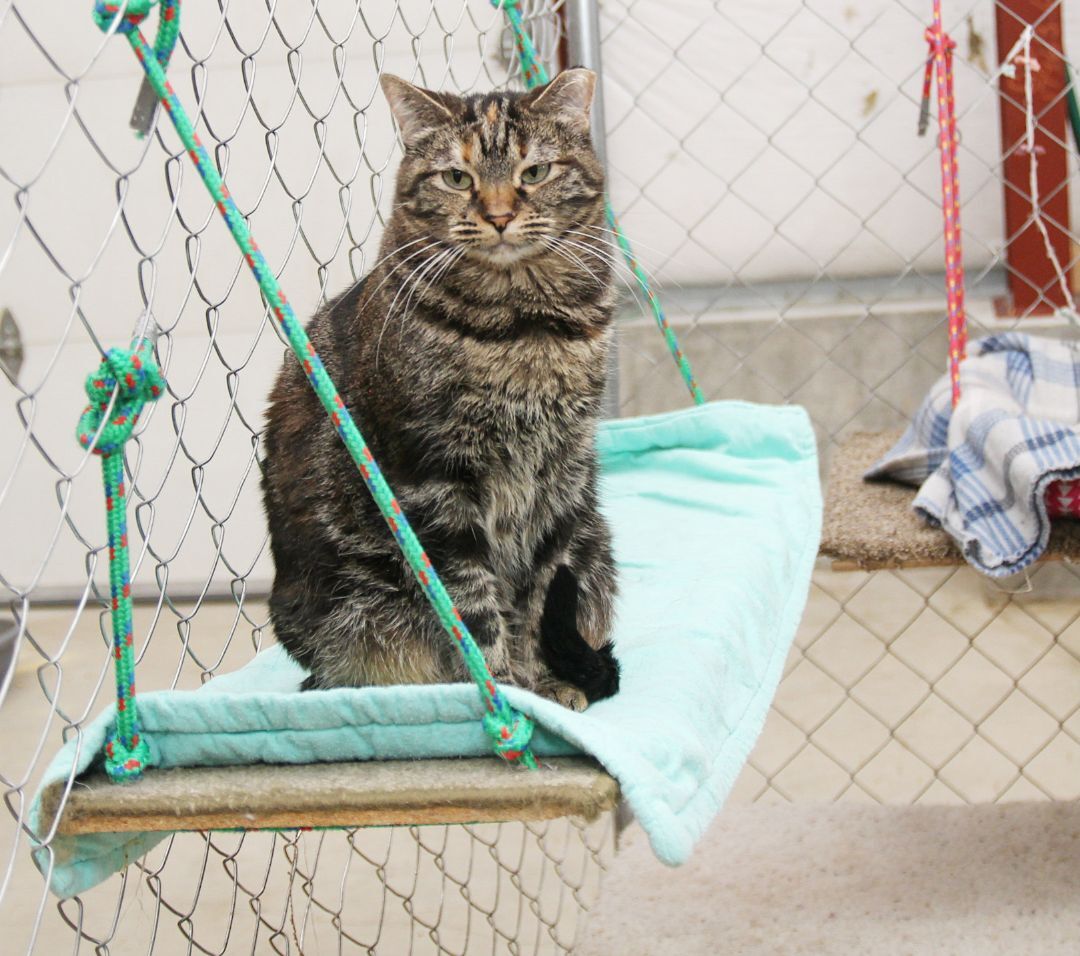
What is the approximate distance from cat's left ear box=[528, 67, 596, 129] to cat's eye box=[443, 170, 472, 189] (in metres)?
0.11

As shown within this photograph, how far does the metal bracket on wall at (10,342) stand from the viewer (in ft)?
6.74

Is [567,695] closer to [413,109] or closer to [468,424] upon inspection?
[468,424]

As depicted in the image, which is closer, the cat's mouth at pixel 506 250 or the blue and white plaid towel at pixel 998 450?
the cat's mouth at pixel 506 250

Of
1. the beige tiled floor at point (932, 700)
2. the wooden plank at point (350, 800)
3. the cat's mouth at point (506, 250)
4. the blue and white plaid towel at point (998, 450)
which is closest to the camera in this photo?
the wooden plank at point (350, 800)

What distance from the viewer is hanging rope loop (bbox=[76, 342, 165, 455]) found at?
2.68ft

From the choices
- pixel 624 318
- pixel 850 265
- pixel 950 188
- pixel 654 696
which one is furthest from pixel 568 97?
pixel 850 265

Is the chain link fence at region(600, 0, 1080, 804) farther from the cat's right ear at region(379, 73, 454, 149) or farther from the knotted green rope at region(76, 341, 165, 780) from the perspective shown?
the knotted green rope at region(76, 341, 165, 780)

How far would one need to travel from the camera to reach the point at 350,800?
0.86 meters

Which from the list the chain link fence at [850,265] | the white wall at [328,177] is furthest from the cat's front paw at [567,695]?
the chain link fence at [850,265]

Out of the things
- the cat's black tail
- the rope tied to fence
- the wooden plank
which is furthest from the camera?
the rope tied to fence

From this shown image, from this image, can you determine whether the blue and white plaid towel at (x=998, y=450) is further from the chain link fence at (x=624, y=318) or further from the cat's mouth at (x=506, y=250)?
the cat's mouth at (x=506, y=250)

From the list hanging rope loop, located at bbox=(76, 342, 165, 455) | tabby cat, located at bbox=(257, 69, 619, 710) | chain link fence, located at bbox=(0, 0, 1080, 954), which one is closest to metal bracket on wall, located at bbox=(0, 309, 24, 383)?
chain link fence, located at bbox=(0, 0, 1080, 954)

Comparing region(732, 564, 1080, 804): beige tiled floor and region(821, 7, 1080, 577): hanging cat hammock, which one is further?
region(732, 564, 1080, 804): beige tiled floor

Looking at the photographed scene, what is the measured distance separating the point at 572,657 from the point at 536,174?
475 millimetres
